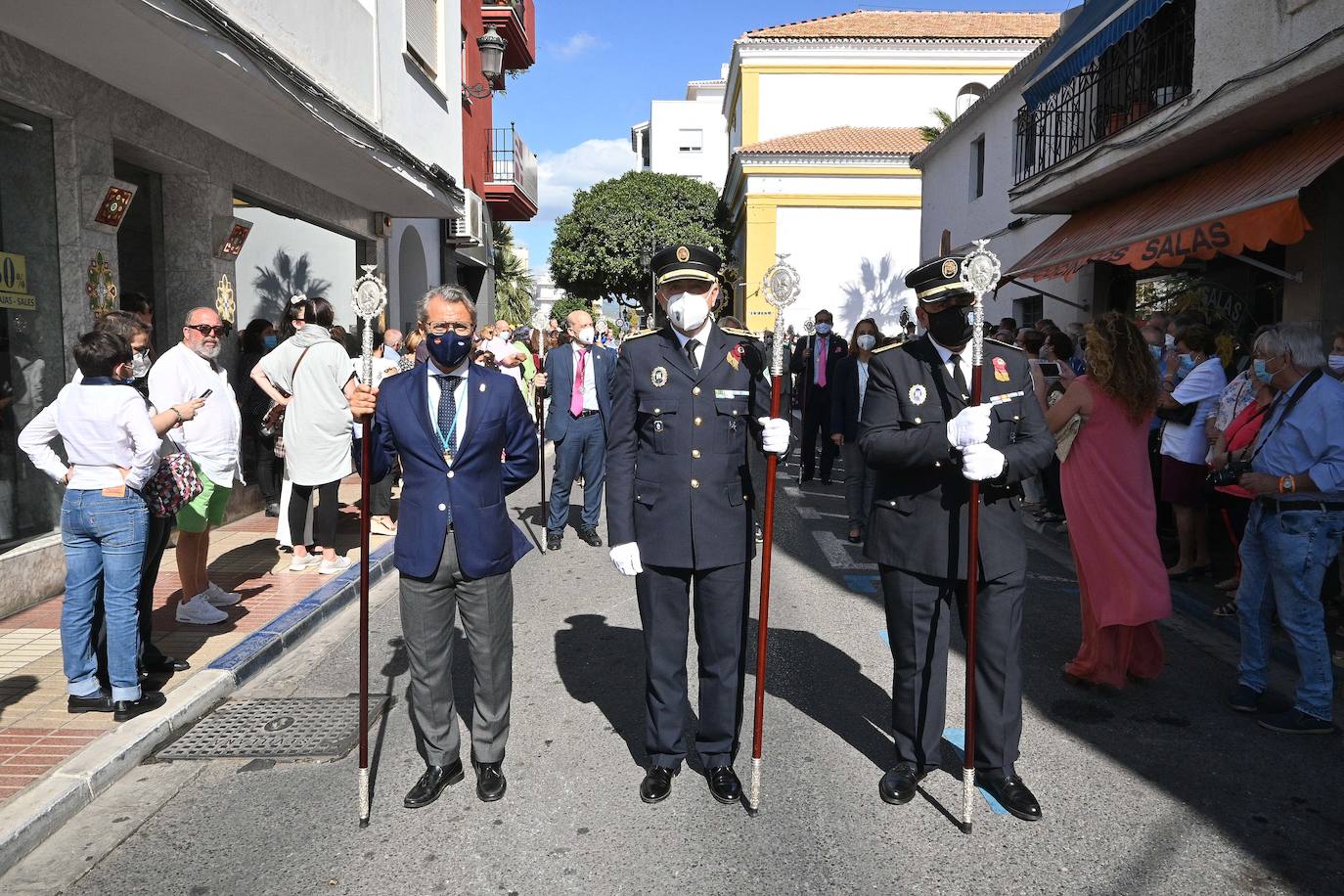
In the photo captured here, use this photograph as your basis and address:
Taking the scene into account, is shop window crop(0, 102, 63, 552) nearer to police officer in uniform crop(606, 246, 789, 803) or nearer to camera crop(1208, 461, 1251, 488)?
police officer in uniform crop(606, 246, 789, 803)

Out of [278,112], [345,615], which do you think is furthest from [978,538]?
[278,112]

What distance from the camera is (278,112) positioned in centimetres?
851

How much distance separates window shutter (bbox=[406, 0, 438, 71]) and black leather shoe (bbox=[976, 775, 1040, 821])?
43.4 feet

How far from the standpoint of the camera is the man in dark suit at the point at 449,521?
3826 mm

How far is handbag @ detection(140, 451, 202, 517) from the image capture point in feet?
15.8

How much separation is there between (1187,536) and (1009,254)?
12.4 metres

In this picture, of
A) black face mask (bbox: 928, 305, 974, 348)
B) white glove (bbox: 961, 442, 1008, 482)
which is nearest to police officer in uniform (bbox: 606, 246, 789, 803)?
black face mask (bbox: 928, 305, 974, 348)

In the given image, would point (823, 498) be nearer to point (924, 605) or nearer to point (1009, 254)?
point (924, 605)

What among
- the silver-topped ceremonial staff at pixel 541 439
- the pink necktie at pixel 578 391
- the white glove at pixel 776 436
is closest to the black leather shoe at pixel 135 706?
the silver-topped ceremonial staff at pixel 541 439

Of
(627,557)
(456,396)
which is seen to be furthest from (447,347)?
(627,557)

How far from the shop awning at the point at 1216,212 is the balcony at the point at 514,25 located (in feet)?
42.0

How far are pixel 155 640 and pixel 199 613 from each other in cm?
33

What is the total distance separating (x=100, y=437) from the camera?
451cm

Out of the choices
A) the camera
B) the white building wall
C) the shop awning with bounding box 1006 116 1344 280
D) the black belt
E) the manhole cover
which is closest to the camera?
the manhole cover
